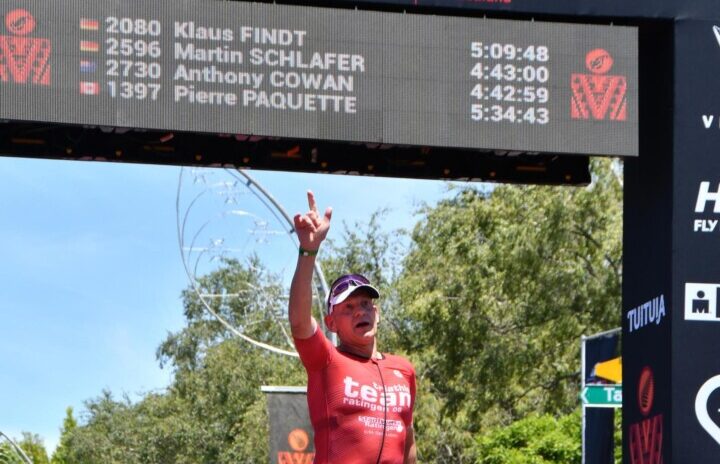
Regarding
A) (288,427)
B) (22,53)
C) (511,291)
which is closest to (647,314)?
(288,427)

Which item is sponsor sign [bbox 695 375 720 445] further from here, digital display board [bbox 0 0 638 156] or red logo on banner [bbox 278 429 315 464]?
red logo on banner [bbox 278 429 315 464]

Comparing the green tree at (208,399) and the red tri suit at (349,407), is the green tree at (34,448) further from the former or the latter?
the red tri suit at (349,407)

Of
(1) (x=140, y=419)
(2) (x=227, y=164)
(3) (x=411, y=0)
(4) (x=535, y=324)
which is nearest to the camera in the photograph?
(3) (x=411, y=0)

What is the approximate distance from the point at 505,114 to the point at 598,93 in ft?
2.63

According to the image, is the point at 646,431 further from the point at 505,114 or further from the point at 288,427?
the point at 288,427

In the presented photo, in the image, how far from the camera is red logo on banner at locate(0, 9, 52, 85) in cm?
1095

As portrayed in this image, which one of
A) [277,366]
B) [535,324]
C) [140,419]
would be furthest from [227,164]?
[140,419]

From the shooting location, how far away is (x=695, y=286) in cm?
1162

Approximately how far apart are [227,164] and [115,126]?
1685 millimetres

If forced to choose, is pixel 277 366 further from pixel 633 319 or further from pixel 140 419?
pixel 633 319

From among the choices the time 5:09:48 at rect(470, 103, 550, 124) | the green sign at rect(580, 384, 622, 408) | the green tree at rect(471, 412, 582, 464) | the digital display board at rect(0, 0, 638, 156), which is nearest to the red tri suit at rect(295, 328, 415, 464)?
the digital display board at rect(0, 0, 638, 156)

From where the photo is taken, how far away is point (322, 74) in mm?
11375

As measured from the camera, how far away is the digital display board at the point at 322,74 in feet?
36.4

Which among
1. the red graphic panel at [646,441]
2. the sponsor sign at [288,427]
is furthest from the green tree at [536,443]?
the red graphic panel at [646,441]
